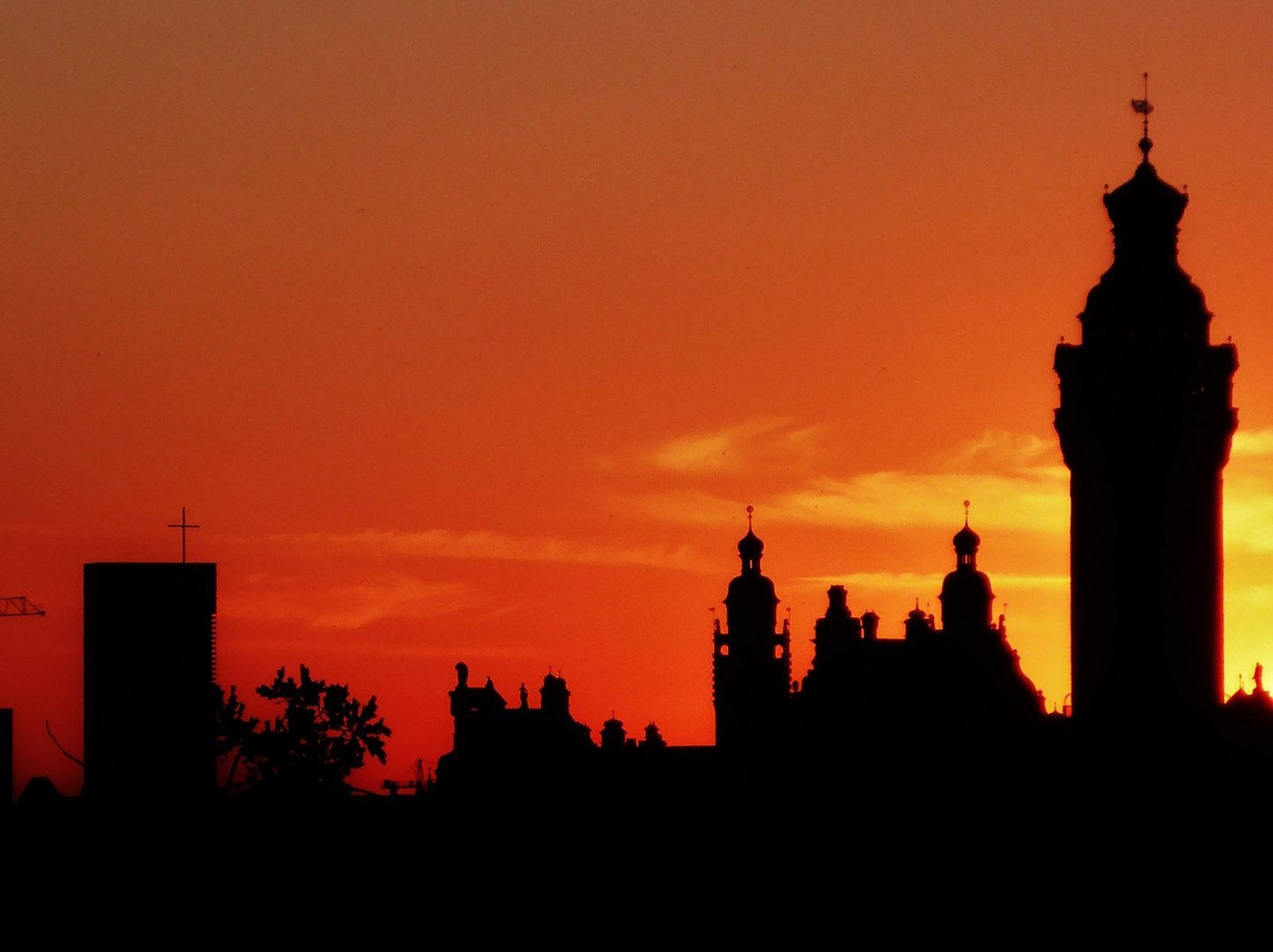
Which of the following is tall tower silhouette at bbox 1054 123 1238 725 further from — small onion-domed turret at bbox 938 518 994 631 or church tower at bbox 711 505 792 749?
church tower at bbox 711 505 792 749

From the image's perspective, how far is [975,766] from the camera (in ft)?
351

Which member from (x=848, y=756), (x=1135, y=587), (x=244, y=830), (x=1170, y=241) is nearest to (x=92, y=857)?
(x=244, y=830)

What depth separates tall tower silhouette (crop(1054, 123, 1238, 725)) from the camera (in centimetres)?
15412

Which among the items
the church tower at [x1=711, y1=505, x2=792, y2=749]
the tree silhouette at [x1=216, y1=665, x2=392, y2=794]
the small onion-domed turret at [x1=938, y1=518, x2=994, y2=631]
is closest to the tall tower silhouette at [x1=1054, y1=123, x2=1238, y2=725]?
the small onion-domed turret at [x1=938, y1=518, x2=994, y2=631]

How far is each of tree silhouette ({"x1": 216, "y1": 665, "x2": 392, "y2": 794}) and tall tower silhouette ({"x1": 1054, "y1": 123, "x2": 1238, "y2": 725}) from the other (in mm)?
68505

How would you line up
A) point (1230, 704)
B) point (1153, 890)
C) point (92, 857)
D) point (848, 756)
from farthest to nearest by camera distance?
point (1230, 704)
point (848, 756)
point (1153, 890)
point (92, 857)

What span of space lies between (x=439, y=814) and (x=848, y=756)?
1650 centimetres

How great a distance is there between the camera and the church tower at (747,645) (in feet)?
574

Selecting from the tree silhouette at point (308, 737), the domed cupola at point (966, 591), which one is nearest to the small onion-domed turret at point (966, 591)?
the domed cupola at point (966, 591)

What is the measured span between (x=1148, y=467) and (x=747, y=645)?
3276cm

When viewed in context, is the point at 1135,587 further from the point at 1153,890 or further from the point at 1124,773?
the point at 1153,890

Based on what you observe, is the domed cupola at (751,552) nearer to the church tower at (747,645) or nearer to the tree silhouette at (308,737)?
the church tower at (747,645)

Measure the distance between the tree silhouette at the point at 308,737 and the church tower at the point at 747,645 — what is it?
269ft

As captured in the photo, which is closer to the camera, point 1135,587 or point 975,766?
point 975,766
